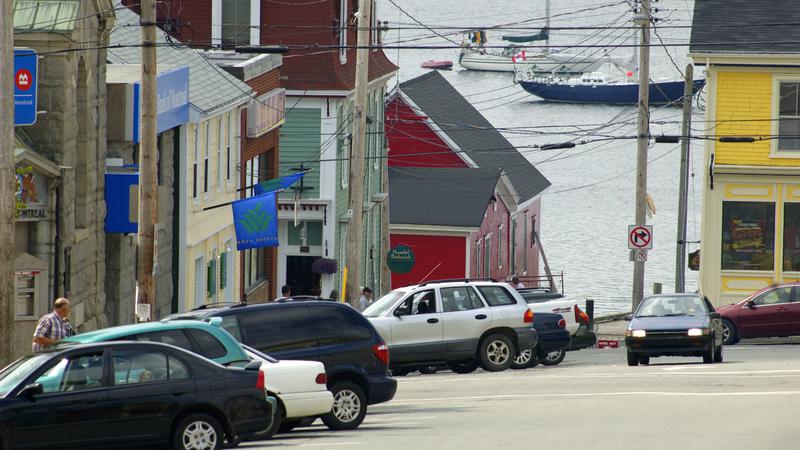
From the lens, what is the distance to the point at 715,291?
144ft

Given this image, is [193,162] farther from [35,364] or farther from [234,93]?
[35,364]

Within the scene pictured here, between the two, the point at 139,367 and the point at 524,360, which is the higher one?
the point at 139,367

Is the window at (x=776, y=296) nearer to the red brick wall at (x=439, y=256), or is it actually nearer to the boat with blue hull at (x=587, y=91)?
the red brick wall at (x=439, y=256)

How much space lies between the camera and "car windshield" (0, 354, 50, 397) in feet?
49.6

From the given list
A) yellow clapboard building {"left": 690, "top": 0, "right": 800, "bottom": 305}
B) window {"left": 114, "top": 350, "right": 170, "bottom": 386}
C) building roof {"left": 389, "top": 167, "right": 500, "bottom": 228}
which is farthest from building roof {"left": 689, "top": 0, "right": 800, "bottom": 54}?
window {"left": 114, "top": 350, "right": 170, "bottom": 386}

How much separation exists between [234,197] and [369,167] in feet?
42.2

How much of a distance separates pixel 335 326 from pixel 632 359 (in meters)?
10.7

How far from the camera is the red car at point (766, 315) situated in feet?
117

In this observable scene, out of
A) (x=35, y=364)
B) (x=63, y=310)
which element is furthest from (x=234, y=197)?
(x=35, y=364)

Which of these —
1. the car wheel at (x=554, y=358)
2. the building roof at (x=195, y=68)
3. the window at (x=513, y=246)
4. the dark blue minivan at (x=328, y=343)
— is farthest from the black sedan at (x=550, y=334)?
the window at (x=513, y=246)

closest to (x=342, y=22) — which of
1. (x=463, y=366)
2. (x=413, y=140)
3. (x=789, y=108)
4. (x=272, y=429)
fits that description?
(x=789, y=108)

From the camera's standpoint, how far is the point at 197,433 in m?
15.7

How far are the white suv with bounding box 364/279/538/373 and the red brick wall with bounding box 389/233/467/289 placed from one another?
87.9 ft

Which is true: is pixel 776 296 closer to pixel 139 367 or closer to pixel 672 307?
pixel 672 307
